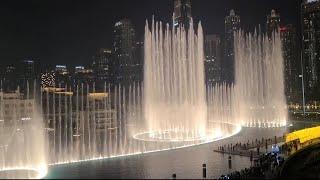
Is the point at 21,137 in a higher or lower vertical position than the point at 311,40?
lower

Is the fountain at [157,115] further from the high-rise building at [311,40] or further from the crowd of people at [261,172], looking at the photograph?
the high-rise building at [311,40]

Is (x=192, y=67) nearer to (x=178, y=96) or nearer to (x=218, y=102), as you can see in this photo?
(x=178, y=96)

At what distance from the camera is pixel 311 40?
102 meters

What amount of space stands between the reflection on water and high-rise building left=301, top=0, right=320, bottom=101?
258 feet

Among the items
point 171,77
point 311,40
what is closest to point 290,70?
point 311,40

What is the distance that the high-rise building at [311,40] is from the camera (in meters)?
100

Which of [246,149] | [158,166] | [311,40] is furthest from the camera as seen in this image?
[311,40]

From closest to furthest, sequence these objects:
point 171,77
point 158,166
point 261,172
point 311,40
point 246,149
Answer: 1. point 261,172
2. point 158,166
3. point 246,149
4. point 171,77
5. point 311,40

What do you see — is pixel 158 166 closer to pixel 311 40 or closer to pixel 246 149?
pixel 246 149

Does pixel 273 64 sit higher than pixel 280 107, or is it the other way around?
pixel 273 64

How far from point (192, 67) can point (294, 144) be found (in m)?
18.4

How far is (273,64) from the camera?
57625 mm

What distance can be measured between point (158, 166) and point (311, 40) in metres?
87.7

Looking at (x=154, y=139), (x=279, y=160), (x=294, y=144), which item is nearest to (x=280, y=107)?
(x=154, y=139)
